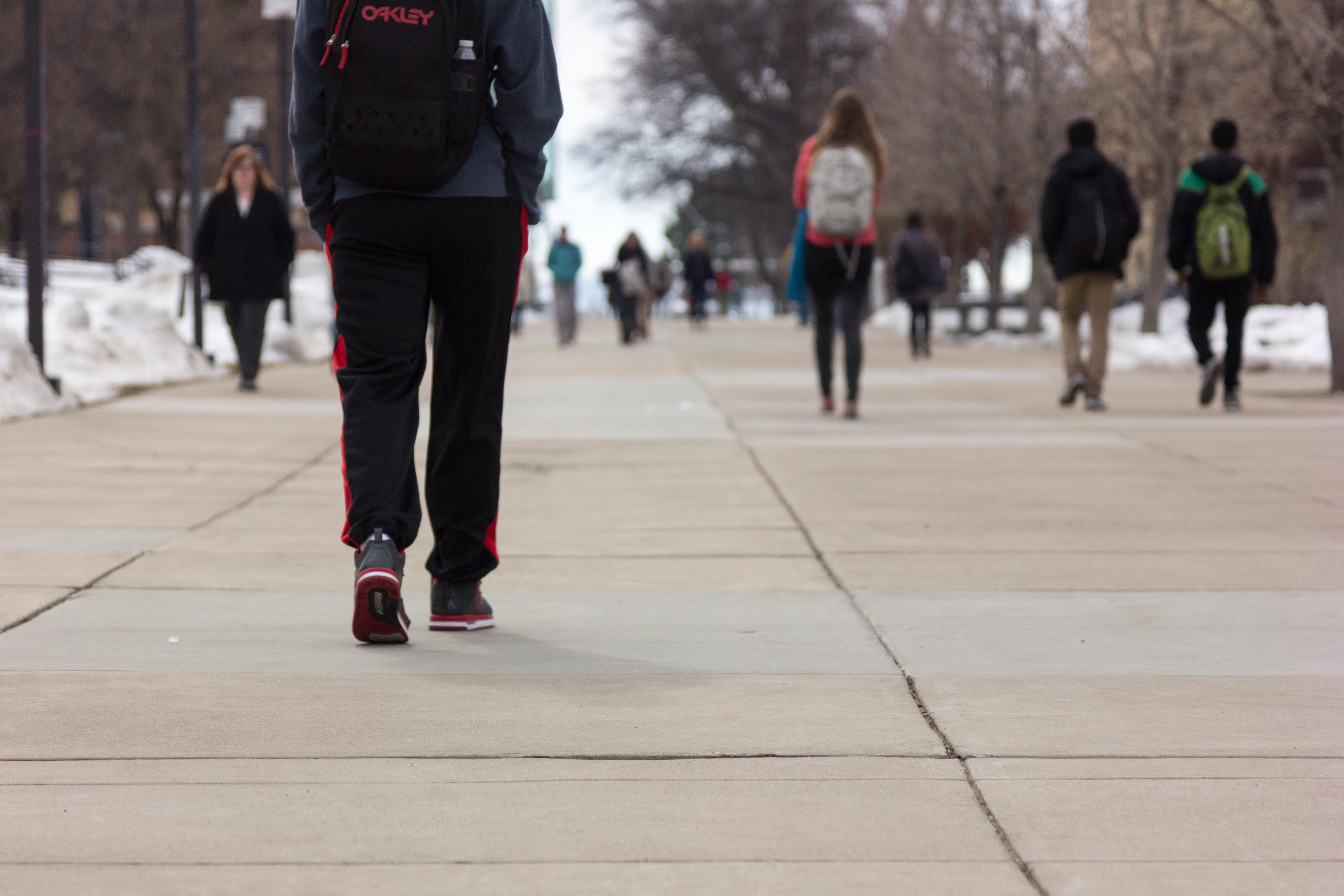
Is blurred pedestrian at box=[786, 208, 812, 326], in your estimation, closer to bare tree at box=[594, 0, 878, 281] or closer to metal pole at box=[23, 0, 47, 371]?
metal pole at box=[23, 0, 47, 371]

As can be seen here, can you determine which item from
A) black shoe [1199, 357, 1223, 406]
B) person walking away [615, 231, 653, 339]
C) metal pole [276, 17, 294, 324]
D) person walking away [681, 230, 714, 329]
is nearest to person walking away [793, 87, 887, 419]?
black shoe [1199, 357, 1223, 406]

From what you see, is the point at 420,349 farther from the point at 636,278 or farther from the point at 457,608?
the point at 636,278

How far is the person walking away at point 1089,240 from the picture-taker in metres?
12.3

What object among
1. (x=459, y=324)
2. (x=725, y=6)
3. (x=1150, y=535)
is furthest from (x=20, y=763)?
(x=725, y=6)

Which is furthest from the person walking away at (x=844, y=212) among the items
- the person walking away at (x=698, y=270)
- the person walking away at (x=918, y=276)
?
the person walking away at (x=698, y=270)

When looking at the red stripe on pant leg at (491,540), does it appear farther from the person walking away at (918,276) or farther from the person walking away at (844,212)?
the person walking away at (918,276)

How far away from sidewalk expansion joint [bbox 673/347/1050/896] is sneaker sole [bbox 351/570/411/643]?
1.25 meters

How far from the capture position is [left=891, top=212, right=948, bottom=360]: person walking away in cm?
2123

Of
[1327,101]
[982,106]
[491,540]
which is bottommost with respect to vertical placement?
[491,540]

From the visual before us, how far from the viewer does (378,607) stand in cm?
443

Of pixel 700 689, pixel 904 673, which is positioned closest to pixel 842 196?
pixel 904 673

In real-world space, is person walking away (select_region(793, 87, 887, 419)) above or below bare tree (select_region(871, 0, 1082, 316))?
below

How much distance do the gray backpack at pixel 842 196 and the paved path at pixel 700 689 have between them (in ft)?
9.14

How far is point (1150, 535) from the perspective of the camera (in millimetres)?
6629
